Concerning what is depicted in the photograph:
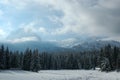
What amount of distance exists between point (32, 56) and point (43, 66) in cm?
5358

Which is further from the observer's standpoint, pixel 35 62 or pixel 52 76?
pixel 35 62

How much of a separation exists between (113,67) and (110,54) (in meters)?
7.80

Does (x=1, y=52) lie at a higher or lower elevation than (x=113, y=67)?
higher

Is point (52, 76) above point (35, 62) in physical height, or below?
below

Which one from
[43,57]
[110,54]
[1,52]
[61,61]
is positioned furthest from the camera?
[61,61]

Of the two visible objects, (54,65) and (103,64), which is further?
(54,65)

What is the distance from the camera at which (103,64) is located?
11031 cm

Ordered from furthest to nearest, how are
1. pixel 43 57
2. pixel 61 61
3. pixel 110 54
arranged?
pixel 61 61
pixel 43 57
pixel 110 54

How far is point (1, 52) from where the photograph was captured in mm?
106188

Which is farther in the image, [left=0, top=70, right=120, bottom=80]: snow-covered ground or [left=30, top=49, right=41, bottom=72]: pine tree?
[left=30, top=49, right=41, bottom=72]: pine tree

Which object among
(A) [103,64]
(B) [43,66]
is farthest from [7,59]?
(B) [43,66]

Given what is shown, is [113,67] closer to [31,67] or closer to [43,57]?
[31,67]

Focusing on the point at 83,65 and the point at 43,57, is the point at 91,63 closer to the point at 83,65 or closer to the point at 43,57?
the point at 83,65

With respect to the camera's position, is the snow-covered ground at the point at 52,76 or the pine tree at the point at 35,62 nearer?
the snow-covered ground at the point at 52,76
